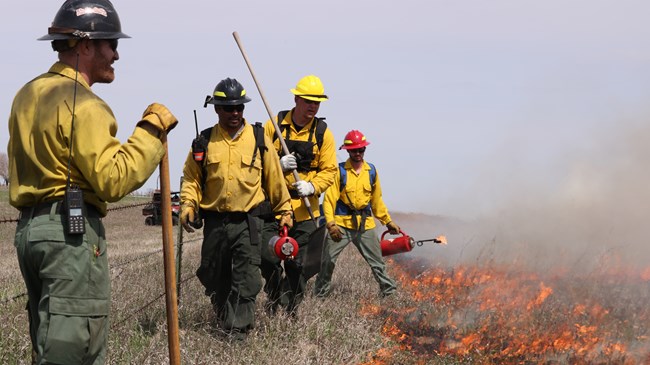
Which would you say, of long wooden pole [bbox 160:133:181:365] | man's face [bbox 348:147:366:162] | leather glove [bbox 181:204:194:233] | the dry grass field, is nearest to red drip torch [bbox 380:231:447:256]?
the dry grass field

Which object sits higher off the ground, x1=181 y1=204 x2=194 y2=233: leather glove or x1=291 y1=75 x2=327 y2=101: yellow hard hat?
x1=291 y1=75 x2=327 y2=101: yellow hard hat

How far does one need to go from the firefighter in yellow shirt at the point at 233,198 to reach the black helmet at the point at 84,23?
9.76 ft

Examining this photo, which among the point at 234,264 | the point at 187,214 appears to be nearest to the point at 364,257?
the point at 234,264

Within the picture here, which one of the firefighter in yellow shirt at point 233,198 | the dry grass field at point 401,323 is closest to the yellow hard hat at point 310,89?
the firefighter in yellow shirt at point 233,198

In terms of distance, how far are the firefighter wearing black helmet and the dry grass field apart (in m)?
1.83

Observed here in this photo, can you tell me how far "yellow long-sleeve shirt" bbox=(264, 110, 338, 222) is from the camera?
7.68 meters

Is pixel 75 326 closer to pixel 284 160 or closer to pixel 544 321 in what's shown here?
pixel 284 160

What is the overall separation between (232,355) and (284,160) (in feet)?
6.80

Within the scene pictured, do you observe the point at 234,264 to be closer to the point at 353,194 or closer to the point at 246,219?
the point at 246,219

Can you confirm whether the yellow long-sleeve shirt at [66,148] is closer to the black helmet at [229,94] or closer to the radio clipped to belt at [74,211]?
the radio clipped to belt at [74,211]

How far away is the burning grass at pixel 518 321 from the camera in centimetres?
714

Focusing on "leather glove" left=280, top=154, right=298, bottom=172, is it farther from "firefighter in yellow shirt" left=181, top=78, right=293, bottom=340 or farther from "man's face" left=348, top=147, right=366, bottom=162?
"man's face" left=348, top=147, right=366, bottom=162

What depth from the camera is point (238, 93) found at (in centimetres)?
675

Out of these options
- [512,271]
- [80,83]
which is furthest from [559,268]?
[80,83]
